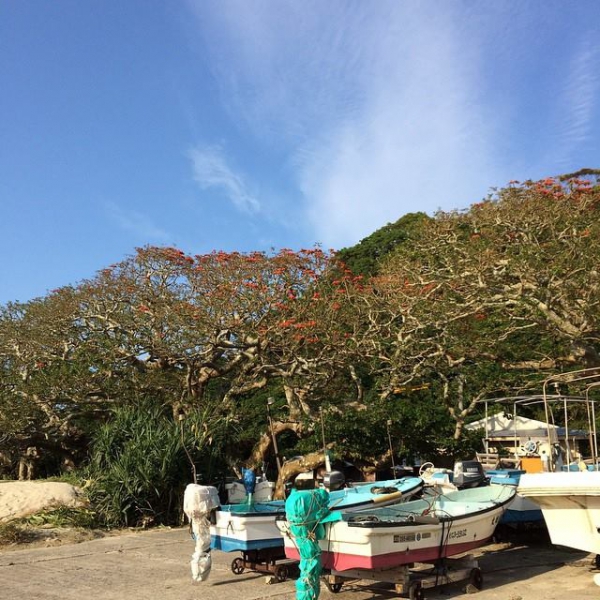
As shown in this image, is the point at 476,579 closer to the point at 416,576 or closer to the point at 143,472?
the point at 416,576

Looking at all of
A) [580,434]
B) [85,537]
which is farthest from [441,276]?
[85,537]

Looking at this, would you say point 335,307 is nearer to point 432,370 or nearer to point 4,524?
point 432,370

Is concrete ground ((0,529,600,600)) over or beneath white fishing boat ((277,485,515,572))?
beneath

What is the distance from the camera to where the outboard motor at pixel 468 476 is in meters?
9.80

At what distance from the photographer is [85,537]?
10.8 metres

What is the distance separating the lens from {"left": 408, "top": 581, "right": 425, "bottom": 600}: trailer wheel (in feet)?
21.5

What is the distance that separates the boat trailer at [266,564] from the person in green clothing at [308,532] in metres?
1.45

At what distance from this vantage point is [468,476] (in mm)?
9891

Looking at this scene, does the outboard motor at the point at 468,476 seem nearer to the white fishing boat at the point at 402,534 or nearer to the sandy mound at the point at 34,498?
the white fishing boat at the point at 402,534

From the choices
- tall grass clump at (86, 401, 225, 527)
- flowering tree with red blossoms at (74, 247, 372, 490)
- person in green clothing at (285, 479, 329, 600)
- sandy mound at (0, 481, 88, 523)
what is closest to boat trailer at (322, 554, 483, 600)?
person in green clothing at (285, 479, 329, 600)

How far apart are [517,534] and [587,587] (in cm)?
319

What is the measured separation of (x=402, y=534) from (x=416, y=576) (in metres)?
0.80

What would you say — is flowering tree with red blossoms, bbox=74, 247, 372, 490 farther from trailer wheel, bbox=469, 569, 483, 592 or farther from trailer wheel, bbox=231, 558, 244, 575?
trailer wheel, bbox=469, 569, 483, 592

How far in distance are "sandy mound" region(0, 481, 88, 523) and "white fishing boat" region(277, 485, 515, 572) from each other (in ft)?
21.6
